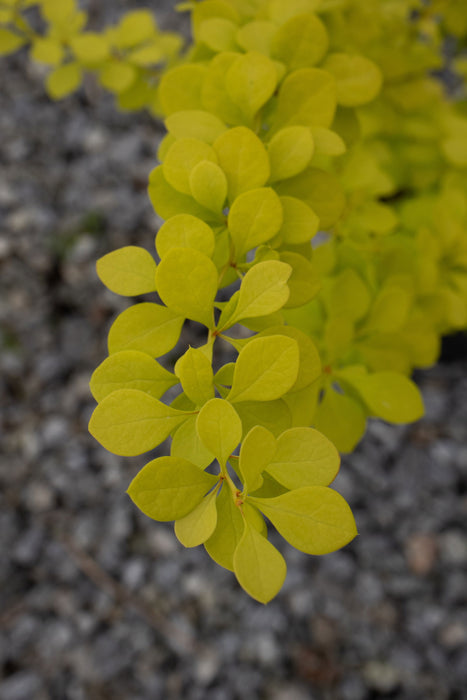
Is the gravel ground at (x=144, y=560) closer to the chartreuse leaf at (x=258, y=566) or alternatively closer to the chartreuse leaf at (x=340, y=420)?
the chartreuse leaf at (x=340, y=420)

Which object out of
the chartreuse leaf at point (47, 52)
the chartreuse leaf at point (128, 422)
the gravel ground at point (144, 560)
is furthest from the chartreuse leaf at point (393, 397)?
the gravel ground at point (144, 560)

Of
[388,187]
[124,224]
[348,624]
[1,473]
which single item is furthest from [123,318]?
[124,224]

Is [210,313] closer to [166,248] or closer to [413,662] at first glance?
[166,248]

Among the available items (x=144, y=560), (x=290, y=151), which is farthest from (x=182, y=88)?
(x=144, y=560)

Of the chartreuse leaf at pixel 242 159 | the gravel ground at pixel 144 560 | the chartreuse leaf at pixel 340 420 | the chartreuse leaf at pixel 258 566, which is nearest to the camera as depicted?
the chartreuse leaf at pixel 258 566

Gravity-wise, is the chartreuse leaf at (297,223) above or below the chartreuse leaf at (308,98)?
below

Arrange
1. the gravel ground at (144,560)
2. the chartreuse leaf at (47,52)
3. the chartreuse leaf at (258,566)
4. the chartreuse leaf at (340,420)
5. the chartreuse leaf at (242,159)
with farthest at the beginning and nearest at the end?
the gravel ground at (144,560) → the chartreuse leaf at (47,52) → the chartreuse leaf at (340,420) → the chartreuse leaf at (242,159) → the chartreuse leaf at (258,566)

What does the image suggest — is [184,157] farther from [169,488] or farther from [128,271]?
[169,488]
